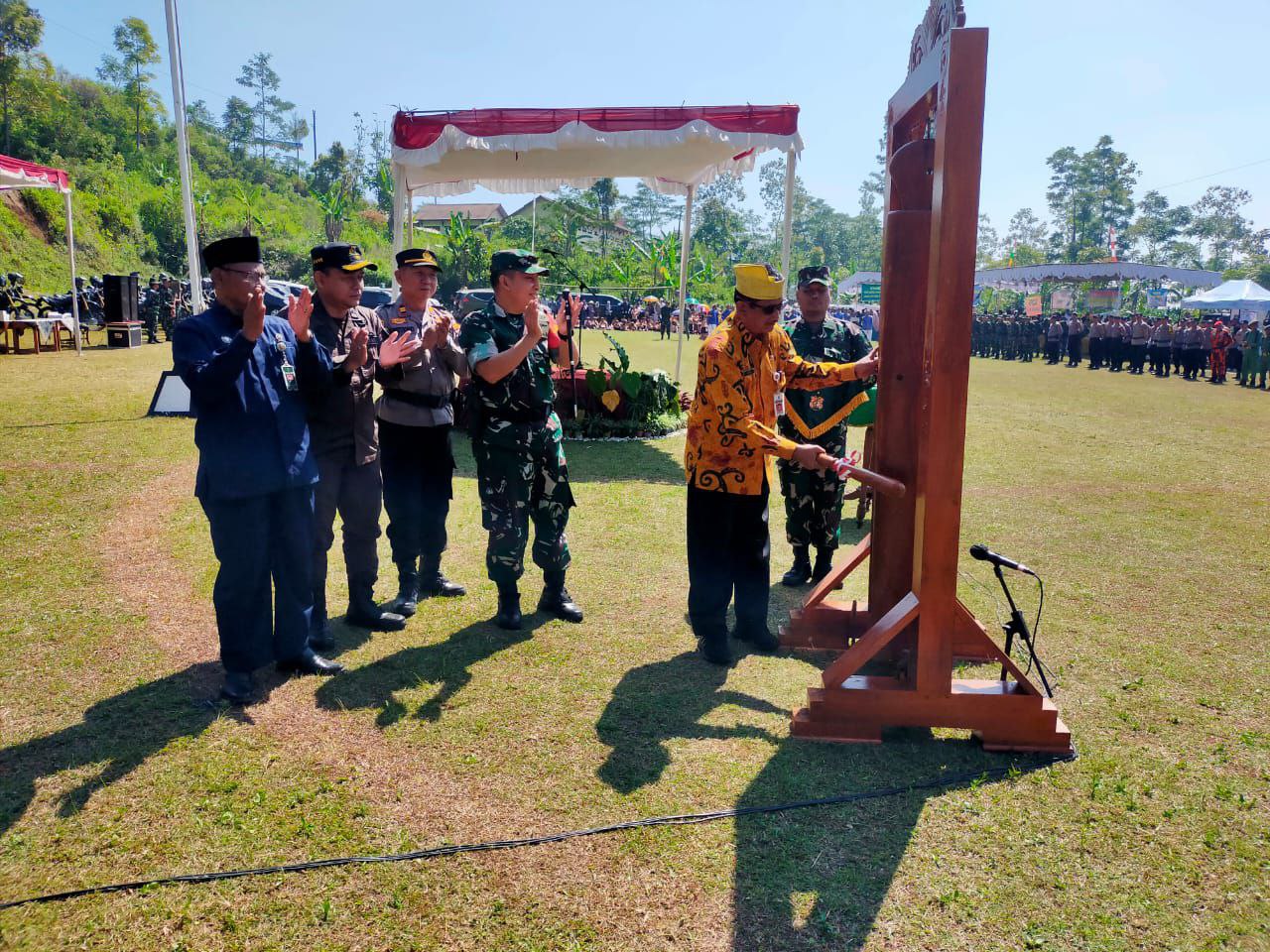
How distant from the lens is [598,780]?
10.5ft

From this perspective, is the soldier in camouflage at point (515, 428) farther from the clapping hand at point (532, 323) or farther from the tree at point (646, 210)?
the tree at point (646, 210)

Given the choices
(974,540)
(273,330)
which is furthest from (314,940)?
(974,540)

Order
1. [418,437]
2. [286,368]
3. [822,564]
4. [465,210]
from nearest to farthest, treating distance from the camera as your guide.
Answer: [286,368] → [418,437] → [822,564] → [465,210]

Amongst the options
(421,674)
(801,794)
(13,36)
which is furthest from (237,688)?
(13,36)

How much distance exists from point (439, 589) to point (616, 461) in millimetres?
4158

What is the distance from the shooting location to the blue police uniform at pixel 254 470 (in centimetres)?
344

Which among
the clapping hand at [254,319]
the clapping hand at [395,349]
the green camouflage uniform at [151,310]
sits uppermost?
the green camouflage uniform at [151,310]

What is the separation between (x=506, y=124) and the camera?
9.65 metres

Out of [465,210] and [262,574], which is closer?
[262,574]

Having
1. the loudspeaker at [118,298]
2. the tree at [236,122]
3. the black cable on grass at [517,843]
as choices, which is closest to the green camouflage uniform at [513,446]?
the black cable on grass at [517,843]

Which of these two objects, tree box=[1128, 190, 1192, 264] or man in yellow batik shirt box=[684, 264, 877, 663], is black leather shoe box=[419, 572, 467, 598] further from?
tree box=[1128, 190, 1192, 264]

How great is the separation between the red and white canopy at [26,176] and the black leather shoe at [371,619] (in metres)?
12.8

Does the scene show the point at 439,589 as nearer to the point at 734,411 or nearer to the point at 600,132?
the point at 734,411

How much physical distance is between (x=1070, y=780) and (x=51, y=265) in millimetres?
39531
